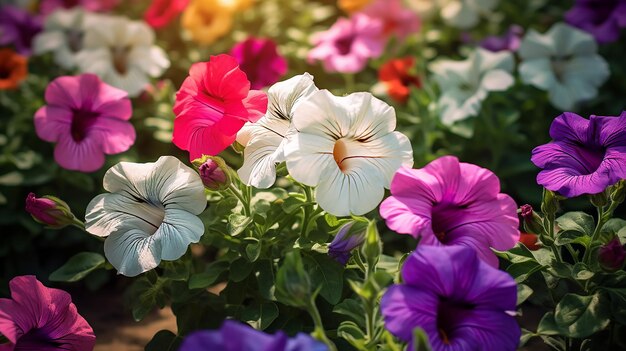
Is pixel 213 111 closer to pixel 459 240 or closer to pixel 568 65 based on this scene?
pixel 459 240

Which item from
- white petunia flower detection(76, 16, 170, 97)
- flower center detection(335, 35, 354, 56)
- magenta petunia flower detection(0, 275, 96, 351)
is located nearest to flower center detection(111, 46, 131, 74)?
white petunia flower detection(76, 16, 170, 97)

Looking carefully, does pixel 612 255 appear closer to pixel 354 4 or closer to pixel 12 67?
pixel 354 4

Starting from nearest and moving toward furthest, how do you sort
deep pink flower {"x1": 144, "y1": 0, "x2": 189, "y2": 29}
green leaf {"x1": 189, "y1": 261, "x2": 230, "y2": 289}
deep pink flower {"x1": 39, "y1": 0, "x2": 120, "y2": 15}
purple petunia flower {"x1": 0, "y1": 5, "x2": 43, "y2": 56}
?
green leaf {"x1": 189, "y1": 261, "x2": 230, "y2": 289} → deep pink flower {"x1": 144, "y1": 0, "x2": 189, "y2": 29} → purple petunia flower {"x1": 0, "y1": 5, "x2": 43, "y2": 56} → deep pink flower {"x1": 39, "y1": 0, "x2": 120, "y2": 15}

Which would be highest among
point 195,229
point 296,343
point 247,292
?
point 296,343

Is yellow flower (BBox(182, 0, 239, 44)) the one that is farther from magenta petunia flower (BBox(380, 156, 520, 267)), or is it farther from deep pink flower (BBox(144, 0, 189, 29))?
magenta petunia flower (BBox(380, 156, 520, 267))

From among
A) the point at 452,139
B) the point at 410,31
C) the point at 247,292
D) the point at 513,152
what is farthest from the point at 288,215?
the point at 410,31

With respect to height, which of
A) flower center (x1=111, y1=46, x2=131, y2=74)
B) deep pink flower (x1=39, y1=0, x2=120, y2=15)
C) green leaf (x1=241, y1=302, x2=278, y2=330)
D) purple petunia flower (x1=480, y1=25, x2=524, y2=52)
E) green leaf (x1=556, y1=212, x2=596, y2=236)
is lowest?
deep pink flower (x1=39, y1=0, x2=120, y2=15)
